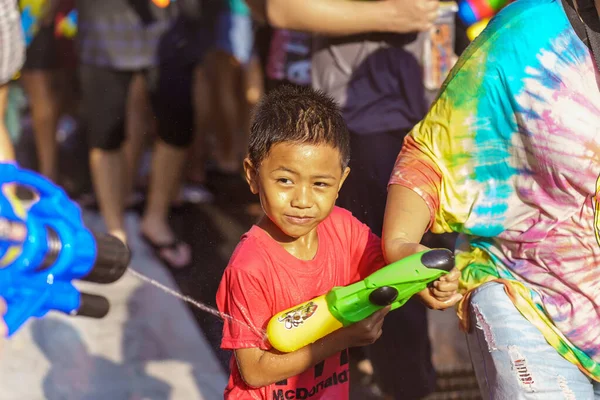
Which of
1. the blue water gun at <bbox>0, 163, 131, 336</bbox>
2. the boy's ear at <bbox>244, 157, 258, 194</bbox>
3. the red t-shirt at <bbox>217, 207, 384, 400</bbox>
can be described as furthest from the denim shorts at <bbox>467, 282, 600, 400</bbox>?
the blue water gun at <bbox>0, 163, 131, 336</bbox>

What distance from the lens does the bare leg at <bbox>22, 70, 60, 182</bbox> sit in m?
4.91

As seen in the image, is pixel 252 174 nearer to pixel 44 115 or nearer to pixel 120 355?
pixel 120 355

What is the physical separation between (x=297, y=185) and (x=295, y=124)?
0.43 ft

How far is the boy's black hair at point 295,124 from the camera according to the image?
2.01 m

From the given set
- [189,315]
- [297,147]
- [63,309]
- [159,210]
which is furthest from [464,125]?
[159,210]

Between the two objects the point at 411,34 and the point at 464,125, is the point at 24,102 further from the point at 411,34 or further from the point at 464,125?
the point at 464,125

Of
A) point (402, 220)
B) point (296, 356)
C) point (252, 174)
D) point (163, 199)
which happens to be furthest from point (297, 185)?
point (163, 199)

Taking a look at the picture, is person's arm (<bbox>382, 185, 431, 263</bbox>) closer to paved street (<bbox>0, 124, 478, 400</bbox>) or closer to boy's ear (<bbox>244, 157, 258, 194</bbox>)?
boy's ear (<bbox>244, 157, 258, 194</bbox>)

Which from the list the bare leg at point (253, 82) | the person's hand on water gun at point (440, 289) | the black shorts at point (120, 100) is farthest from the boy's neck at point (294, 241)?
the bare leg at point (253, 82)

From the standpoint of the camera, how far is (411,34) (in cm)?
287

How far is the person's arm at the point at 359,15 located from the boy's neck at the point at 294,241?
858mm

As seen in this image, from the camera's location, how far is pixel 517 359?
2.02 metres

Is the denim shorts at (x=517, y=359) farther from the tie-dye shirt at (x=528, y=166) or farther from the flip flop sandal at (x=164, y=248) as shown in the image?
the flip flop sandal at (x=164, y=248)

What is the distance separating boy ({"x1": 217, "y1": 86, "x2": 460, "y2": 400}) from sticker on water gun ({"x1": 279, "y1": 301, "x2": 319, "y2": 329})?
74 mm
